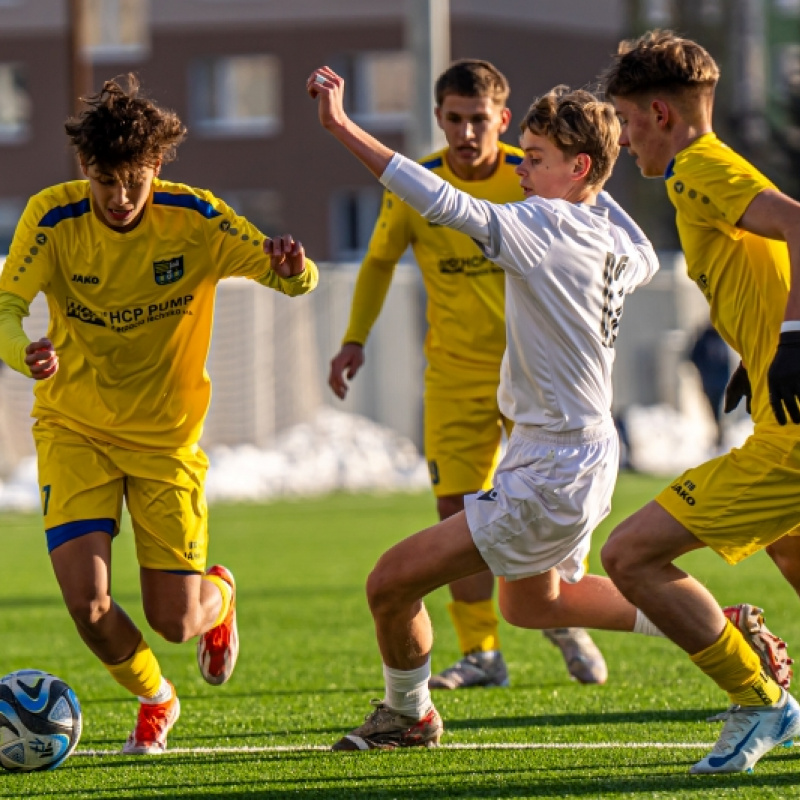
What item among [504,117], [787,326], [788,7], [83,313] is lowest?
[83,313]

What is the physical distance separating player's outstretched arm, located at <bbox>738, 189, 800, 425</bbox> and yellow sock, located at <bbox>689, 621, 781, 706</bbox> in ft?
2.49

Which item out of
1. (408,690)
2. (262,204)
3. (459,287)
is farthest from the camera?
(262,204)

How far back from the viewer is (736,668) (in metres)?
4.81

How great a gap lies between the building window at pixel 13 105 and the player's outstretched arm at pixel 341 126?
3908 cm

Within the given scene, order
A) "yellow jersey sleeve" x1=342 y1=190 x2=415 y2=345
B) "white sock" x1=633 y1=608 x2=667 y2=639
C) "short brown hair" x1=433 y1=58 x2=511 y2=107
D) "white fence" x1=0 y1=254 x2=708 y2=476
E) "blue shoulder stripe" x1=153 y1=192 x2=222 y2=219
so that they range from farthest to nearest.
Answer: "white fence" x1=0 y1=254 x2=708 y2=476 < "yellow jersey sleeve" x1=342 y1=190 x2=415 y2=345 < "short brown hair" x1=433 y1=58 x2=511 y2=107 < "white sock" x1=633 y1=608 x2=667 y2=639 < "blue shoulder stripe" x1=153 y1=192 x2=222 y2=219

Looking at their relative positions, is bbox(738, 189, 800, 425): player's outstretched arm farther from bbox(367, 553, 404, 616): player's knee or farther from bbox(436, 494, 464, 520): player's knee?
bbox(436, 494, 464, 520): player's knee

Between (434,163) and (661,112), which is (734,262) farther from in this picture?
(434,163)

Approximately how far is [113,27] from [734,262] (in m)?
40.1

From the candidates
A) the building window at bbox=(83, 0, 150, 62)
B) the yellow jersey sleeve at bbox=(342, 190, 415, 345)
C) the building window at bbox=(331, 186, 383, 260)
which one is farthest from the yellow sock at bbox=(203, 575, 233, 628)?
the building window at bbox=(83, 0, 150, 62)

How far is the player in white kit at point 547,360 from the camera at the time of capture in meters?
4.79

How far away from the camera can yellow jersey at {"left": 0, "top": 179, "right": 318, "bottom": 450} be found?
5594 millimetres

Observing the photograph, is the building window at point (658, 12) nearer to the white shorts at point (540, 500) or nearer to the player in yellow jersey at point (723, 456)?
the player in yellow jersey at point (723, 456)

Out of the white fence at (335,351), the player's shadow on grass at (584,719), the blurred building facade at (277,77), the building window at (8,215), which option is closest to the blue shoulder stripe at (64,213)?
the player's shadow on grass at (584,719)

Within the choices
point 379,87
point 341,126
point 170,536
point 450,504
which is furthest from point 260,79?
point 341,126
